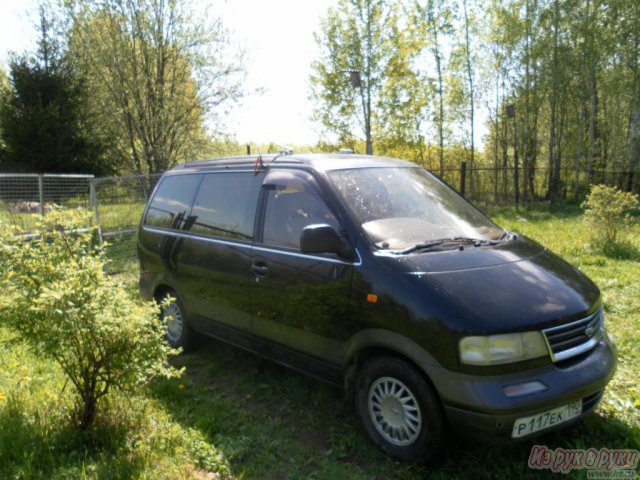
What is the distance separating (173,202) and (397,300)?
3161mm

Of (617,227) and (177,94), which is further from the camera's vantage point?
(177,94)

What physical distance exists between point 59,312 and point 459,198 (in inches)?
127

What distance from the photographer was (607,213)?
341 inches

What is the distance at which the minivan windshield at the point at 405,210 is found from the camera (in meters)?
3.37

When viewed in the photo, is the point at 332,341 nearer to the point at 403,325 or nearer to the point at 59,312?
the point at 403,325

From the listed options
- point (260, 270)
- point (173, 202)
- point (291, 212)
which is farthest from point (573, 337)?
point (173, 202)

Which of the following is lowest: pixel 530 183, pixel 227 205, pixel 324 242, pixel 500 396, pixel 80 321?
pixel 500 396

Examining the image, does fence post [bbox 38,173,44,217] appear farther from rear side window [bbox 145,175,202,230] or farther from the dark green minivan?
the dark green minivan

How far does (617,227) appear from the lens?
870 cm

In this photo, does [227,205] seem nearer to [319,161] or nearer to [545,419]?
[319,161]

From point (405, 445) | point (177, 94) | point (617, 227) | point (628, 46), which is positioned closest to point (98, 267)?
point (405, 445)

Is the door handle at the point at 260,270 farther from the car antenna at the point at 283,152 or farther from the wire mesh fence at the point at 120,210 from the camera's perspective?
the wire mesh fence at the point at 120,210

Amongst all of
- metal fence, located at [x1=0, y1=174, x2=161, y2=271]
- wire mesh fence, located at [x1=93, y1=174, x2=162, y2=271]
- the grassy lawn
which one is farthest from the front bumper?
wire mesh fence, located at [x1=93, y1=174, x2=162, y2=271]

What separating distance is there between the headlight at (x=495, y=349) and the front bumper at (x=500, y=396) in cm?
9
